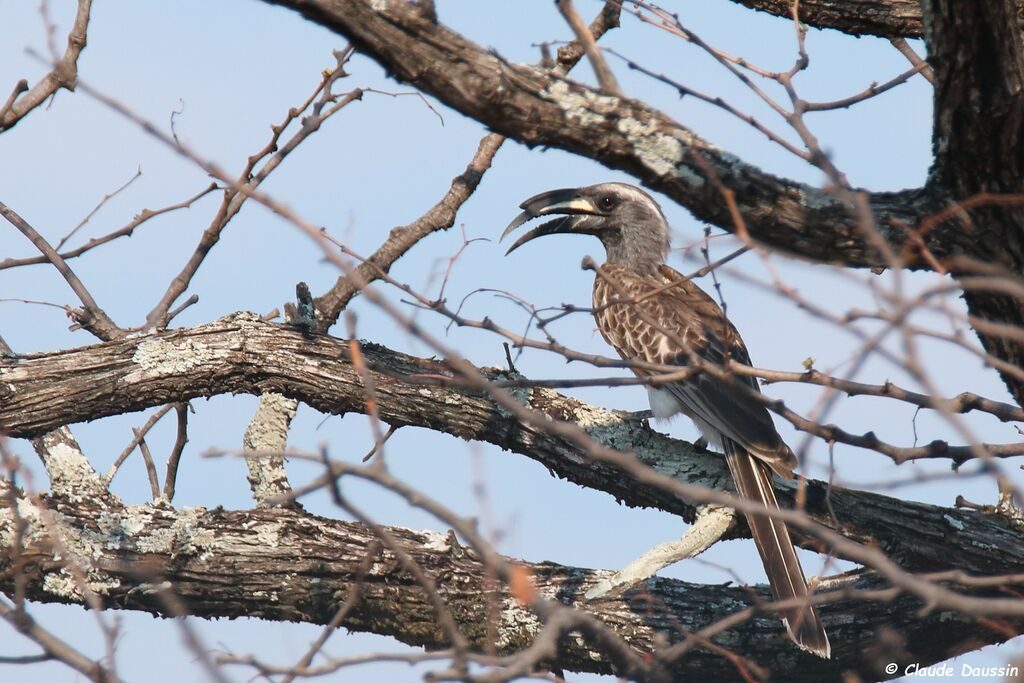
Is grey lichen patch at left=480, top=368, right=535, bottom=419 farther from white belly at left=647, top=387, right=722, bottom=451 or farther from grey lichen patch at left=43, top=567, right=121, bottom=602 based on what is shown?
grey lichen patch at left=43, top=567, right=121, bottom=602

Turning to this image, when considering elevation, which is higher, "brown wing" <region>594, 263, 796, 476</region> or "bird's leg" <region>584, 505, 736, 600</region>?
"brown wing" <region>594, 263, 796, 476</region>

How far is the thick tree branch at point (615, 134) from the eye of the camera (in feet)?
9.09

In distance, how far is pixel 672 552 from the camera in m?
4.11

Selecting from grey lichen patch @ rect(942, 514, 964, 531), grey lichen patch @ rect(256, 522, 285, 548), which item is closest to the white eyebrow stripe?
grey lichen patch @ rect(942, 514, 964, 531)

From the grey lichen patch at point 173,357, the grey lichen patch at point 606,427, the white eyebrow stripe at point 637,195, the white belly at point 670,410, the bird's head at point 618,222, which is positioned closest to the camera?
the grey lichen patch at point 173,357

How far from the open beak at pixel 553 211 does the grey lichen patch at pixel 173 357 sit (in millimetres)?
2019

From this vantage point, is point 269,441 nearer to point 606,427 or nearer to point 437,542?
point 437,542

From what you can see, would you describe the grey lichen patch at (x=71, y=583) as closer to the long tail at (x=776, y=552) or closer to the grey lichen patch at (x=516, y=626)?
the grey lichen patch at (x=516, y=626)

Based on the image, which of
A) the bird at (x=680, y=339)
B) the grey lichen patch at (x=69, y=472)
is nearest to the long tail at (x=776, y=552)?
the bird at (x=680, y=339)

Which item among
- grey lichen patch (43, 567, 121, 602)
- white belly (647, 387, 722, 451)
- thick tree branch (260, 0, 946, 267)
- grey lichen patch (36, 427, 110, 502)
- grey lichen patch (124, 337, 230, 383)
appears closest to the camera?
thick tree branch (260, 0, 946, 267)

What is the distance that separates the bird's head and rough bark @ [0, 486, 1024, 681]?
7.94 ft

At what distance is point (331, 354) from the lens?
4375mm

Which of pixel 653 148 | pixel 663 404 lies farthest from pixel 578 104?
pixel 663 404

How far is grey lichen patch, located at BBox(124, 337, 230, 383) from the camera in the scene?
4320mm
